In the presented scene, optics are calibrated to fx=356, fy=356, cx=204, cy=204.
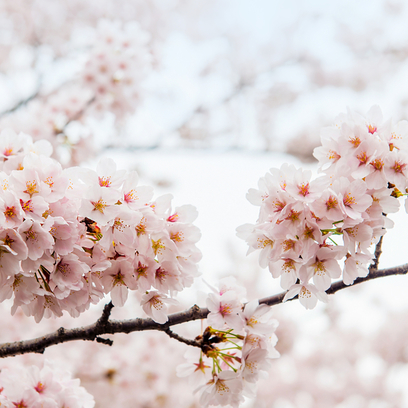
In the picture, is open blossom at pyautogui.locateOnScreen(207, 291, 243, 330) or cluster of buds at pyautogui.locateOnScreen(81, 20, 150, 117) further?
cluster of buds at pyautogui.locateOnScreen(81, 20, 150, 117)

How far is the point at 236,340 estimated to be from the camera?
111 centimetres

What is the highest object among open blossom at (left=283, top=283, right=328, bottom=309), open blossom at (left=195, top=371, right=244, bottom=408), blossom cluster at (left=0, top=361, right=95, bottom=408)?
open blossom at (left=283, top=283, right=328, bottom=309)

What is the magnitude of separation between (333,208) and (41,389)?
3.55 feet

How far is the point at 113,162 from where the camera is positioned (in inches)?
37.2

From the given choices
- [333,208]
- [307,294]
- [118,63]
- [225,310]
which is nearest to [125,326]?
[225,310]

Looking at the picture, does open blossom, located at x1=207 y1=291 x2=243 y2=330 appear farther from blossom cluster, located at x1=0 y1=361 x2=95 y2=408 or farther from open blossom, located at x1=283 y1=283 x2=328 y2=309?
blossom cluster, located at x1=0 y1=361 x2=95 y2=408

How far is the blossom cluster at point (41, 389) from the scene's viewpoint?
1.10 m

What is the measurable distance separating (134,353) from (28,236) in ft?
14.2

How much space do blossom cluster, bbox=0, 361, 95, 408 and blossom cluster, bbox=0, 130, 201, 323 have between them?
0.35 metres

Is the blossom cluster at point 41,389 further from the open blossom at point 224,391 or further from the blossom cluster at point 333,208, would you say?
the blossom cluster at point 333,208

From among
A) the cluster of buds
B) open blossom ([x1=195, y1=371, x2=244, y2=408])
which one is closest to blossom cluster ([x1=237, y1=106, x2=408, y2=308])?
open blossom ([x1=195, y1=371, x2=244, y2=408])

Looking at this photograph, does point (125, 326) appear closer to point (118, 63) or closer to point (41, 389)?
point (41, 389)

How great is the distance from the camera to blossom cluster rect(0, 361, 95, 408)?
1.10m

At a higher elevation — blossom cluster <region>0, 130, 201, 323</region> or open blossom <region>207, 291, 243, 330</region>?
blossom cluster <region>0, 130, 201, 323</region>
